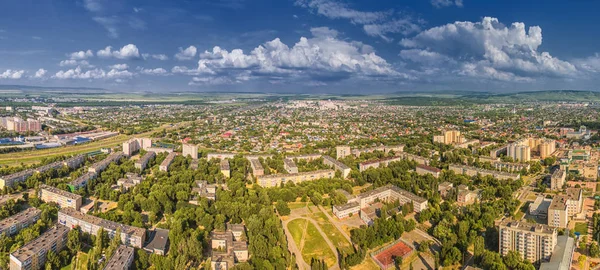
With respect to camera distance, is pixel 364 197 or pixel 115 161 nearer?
pixel 364 197

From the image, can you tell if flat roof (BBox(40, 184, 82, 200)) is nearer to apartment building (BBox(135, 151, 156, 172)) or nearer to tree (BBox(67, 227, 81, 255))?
tree (BBox(67, 227, 81, 255))

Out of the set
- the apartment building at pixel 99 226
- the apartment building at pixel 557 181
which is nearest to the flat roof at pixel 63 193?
the apartment building at pixel 99 226

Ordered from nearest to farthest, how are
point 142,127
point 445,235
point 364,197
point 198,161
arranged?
1. point 445,235
2. point 364,197
3. point 198,161
4. point 142,127

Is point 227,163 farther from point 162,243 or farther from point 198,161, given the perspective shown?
point 162,243

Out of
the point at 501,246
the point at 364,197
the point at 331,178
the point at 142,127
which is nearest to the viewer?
the point at 501,246

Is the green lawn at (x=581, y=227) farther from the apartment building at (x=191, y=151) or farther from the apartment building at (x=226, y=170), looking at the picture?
the apartment building at (x=191, y=151)


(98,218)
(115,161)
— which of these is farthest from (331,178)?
(115,161)

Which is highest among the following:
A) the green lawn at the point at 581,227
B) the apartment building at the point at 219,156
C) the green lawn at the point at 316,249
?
the apartment building at the point at 219,156

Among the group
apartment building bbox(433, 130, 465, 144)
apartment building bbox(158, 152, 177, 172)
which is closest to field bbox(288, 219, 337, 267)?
apartment building bbox(158, 152, 177, 172)
